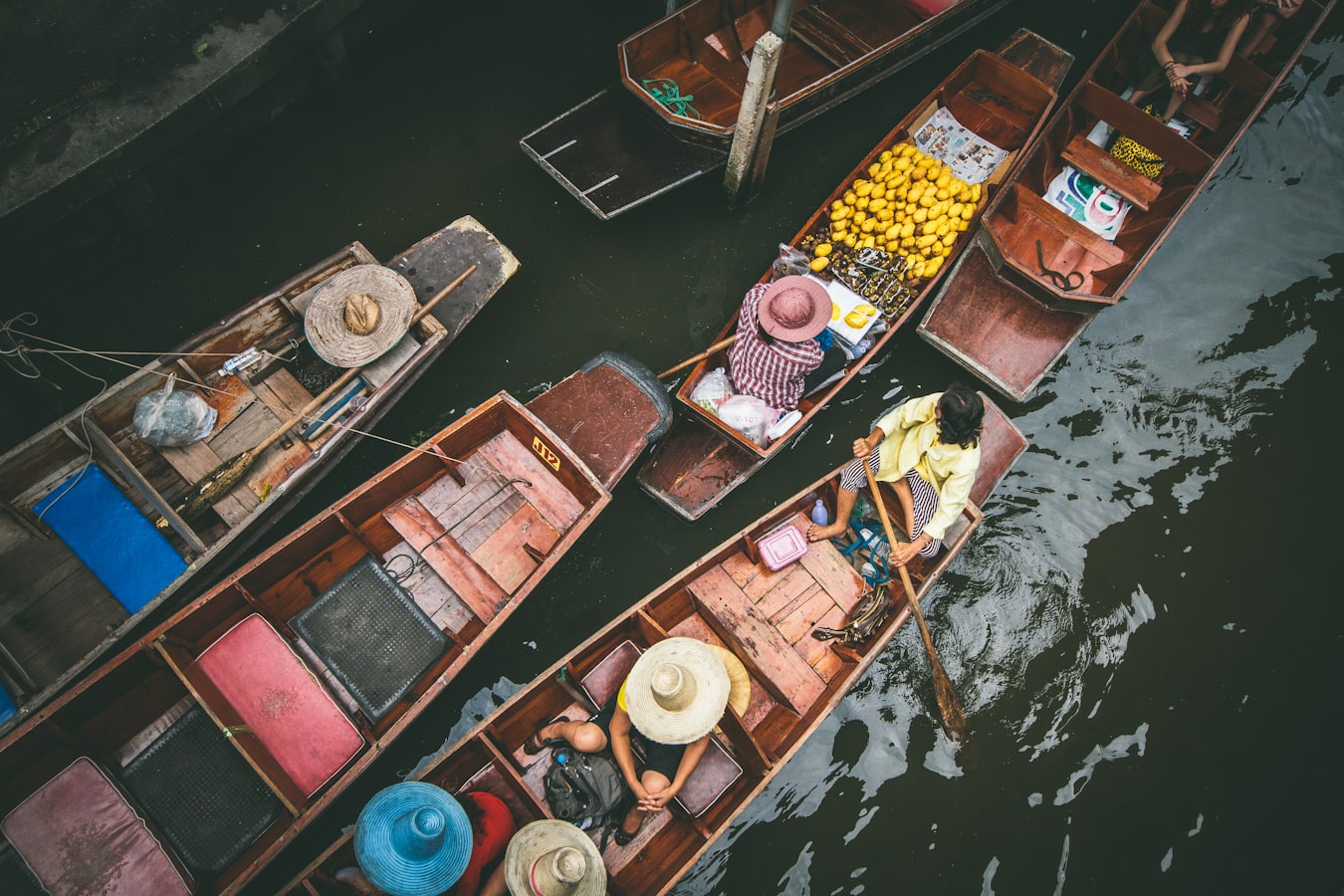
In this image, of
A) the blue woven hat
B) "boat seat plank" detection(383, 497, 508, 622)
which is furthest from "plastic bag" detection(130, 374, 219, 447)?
the blue woven hat

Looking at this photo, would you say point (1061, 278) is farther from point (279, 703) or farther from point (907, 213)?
point (279, 703)

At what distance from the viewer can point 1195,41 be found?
7082 millimetres

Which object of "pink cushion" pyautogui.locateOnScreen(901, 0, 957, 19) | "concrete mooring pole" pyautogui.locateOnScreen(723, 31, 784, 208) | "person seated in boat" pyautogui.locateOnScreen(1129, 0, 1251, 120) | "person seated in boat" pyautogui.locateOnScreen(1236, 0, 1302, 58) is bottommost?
"person seated in boat" pyautogui.locateOnScreen(1236, 0, 1302, 58)

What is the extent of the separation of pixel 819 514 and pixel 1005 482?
210 cm

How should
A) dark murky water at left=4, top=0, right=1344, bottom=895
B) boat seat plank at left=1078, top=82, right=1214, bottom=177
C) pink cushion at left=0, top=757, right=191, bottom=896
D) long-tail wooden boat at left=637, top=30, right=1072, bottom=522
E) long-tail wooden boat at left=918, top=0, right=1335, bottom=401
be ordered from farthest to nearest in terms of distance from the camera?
boat seat plank at left=1078, top=82, right=1214, bottom=177
long-tail wooden boat at left=918, top=0, right=1335, bottom=401
long-tail wooden boat at left=637, top=30, right=1072, bottom=522
dark murky water at left=4, top=0, right=1344, bottom=895
pink cushion at left=0, top=757, right=191, bottom=896

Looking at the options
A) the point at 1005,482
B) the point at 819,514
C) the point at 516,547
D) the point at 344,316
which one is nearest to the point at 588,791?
the point at 516,547

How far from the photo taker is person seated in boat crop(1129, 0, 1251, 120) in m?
6.84

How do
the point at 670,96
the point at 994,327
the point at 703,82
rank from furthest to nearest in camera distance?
the point at 703,82, the point at 670,96, the point at 994,327

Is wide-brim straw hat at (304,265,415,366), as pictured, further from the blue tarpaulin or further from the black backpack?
the black backpack

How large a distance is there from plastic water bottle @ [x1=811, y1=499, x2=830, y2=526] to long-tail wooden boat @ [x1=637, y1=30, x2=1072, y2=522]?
58 cm

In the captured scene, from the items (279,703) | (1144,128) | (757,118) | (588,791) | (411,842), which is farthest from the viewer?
(1144,128)

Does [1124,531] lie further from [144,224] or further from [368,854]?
[144,224]

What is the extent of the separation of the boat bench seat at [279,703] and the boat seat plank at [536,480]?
199 cm

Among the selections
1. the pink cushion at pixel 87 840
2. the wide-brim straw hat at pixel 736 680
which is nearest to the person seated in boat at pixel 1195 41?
the wide-brim straw hat at pixel 736 680
